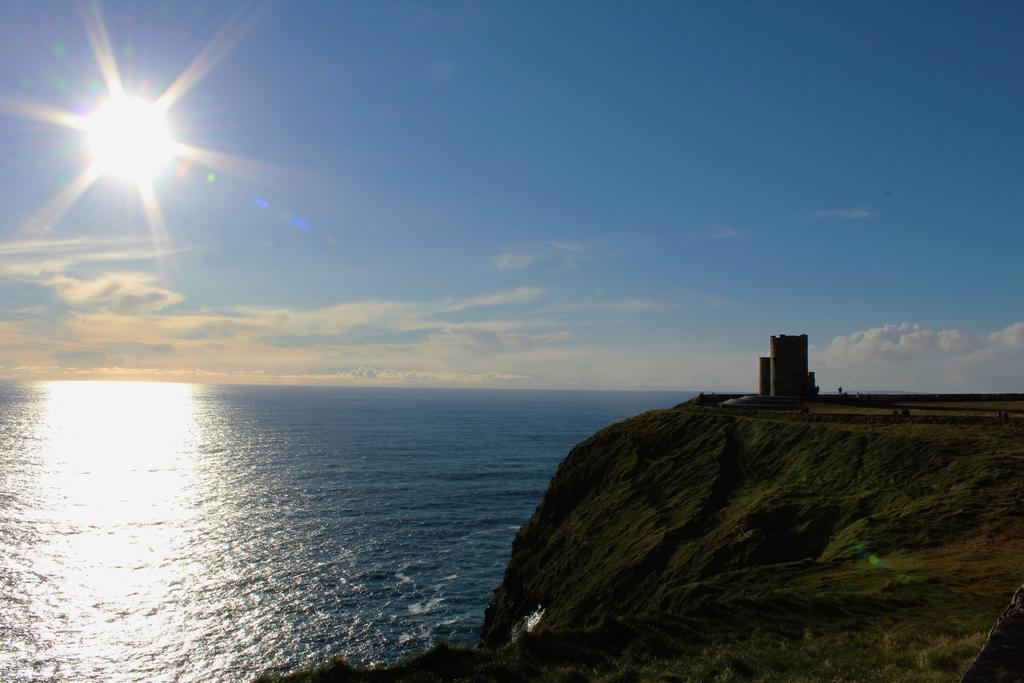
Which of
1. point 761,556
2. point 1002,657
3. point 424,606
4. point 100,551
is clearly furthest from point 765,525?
point 100,551

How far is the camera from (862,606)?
19.8 metres

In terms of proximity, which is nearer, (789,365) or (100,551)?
(100,551)

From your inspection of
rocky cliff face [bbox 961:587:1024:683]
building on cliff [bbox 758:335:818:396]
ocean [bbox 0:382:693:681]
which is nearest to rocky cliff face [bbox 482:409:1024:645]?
ocean [bbox 0:382:693:681]

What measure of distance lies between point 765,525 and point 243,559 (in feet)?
150

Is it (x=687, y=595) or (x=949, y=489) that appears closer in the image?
(x=687, y=595)

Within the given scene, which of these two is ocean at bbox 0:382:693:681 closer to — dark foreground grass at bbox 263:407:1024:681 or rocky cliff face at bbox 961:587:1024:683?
dark foreground grass at bbox 263:407:1024:681

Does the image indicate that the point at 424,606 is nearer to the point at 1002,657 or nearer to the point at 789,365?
the point at 1002,657

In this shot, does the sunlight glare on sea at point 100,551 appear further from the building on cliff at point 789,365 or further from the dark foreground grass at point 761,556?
the building on cliff at point 789,365

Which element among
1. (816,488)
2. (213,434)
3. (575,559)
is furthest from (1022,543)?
(213,434)

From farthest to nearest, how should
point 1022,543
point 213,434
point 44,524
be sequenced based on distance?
point 213,434 → point 44,524 → point 1022,543

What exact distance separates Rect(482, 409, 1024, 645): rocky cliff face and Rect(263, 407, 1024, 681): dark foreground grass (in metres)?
0.12

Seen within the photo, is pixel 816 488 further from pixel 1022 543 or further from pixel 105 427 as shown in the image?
pixel 105 427

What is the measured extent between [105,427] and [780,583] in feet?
758

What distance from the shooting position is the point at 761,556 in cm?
2878
